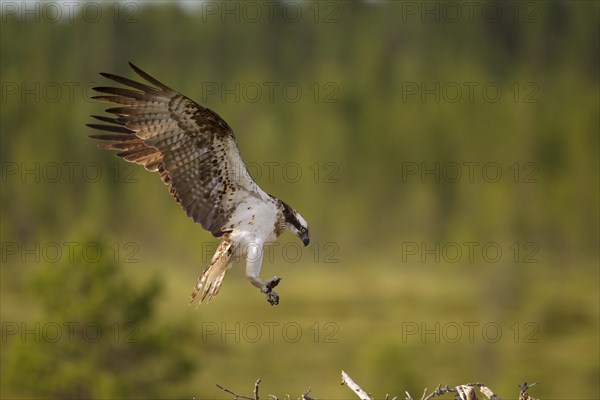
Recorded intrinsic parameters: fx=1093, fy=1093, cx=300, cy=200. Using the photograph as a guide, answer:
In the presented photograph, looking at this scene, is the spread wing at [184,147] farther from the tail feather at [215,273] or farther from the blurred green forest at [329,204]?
the blurred green forest at [329,204]

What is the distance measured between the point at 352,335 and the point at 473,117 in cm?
3350

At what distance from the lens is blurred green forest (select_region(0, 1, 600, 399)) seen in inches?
1176

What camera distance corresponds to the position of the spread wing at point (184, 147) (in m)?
9.67

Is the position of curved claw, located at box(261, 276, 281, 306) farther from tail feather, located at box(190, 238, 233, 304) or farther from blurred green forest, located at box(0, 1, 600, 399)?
blurred green forest, located at box(0, 1, 600, 399)

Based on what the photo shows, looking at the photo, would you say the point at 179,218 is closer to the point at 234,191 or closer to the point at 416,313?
the point at 416,313

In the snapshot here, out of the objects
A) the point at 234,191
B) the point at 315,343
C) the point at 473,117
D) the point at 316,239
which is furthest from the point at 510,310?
the point at 234,191

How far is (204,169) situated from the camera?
9.92 metres

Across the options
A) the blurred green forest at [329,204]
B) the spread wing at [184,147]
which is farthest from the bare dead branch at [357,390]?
the blurred green forest at [329,204]

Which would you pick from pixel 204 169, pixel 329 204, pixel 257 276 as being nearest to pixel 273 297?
pixel 257 276

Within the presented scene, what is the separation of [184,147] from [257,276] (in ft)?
4.38

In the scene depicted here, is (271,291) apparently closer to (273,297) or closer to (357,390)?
(273,297)

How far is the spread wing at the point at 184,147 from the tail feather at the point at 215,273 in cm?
22

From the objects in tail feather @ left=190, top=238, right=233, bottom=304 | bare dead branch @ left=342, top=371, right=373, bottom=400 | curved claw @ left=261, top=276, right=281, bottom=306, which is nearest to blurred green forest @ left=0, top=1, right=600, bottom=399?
tail feather @ left=190, top=238, right=233, bottom=304

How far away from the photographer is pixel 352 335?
2223 inches
